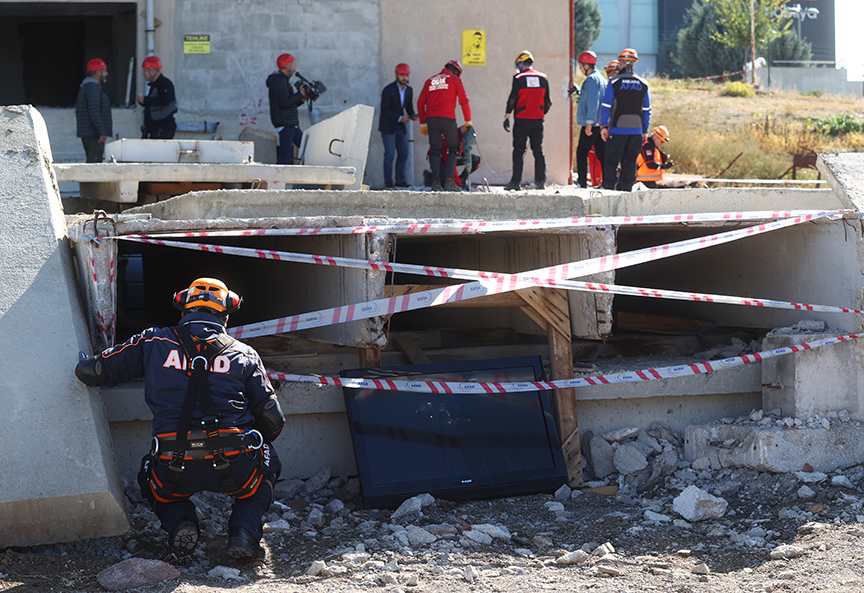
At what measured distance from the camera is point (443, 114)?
10.5 metres

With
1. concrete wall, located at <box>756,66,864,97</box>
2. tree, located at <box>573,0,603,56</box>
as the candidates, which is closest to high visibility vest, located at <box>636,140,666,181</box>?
concrete wall, located at <box>756,66,864,97</box>

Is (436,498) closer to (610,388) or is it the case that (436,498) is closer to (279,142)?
(610,388)

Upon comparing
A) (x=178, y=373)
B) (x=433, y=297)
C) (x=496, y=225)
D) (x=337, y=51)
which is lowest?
(x=178, y=373)

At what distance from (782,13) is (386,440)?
3520 centimetres

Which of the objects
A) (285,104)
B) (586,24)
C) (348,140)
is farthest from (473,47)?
(586,24)

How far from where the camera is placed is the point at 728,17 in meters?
36.2

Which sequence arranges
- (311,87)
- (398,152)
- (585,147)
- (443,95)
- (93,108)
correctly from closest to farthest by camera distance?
(93,108) < (443,95) < (585,147) < (311,87) < (398,152)

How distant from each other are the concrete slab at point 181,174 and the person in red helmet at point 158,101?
9.55ft

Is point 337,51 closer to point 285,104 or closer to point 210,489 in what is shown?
point 285,104

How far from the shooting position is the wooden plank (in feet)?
21.1

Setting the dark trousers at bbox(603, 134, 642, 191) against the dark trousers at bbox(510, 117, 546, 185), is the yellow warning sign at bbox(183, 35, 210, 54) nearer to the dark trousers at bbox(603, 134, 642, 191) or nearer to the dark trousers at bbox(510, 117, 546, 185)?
the dark trousers at bbox(510, 117, 546, 185)

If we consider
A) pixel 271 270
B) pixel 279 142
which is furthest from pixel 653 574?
pixel 279 142

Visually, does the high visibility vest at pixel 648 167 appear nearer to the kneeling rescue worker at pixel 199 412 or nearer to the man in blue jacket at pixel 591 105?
the man in blue jacket at pixel 591 105

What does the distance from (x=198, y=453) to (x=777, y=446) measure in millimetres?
3675
